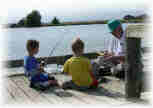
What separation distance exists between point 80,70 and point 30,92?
32.9 inches

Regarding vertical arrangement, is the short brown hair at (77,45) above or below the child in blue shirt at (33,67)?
above

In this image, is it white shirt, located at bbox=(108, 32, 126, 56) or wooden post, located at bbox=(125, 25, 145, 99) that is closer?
wooden post, located at bbox=(125, 25, 145, 99)

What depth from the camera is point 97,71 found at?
4664 mm

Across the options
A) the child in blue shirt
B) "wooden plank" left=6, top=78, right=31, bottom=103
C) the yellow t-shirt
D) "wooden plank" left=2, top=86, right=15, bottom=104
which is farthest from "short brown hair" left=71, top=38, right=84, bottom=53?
"wooden plank" left=2, top=86, right=15, bottom=104

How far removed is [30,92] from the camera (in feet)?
12.4

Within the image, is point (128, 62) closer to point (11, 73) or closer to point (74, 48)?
point (74, 48)

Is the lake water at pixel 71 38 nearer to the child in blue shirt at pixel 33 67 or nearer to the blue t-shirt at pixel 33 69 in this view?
the child in blue shirt at pixel 33 67

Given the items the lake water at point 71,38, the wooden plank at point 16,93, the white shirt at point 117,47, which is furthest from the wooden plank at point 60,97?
the white shirt at point 117,47

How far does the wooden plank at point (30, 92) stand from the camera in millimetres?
3347

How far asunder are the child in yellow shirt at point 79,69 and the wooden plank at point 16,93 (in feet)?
2.31

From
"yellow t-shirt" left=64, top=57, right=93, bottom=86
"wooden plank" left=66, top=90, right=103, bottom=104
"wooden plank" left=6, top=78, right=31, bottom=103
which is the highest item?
"yellow t-shirt" left=64, top=57, right=93, bottom=86

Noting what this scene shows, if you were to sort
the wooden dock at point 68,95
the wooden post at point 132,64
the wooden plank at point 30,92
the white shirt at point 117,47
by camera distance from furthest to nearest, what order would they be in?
the white shirt at point 117,47 → the wooden plank at point 30,92 → the wooden dock at point 68,95 → the wooden post at point 132,64

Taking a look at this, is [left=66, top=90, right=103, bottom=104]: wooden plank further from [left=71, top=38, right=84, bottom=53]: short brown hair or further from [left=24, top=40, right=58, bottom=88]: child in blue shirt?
[left=71, top=38, right=84, bottom=53]: short brown hair

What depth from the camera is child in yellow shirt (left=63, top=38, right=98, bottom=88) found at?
3.80 meters
